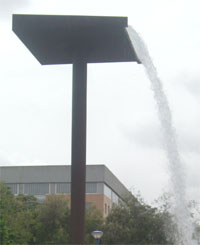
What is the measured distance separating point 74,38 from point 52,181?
2030 inches

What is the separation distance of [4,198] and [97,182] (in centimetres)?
2348

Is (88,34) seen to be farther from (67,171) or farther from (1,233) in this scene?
(67,171)

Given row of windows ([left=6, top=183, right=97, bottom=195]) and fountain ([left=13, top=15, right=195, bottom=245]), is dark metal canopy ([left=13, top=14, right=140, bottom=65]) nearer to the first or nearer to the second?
fountain ([left=13, top=15, right=195, bottom=245])

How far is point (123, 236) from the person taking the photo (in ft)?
142

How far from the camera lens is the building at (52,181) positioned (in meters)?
69.1

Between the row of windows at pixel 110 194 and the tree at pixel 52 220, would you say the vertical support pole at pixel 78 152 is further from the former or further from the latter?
the row of windows at pixel 110 194

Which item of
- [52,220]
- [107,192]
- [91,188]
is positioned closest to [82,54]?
[52,220]

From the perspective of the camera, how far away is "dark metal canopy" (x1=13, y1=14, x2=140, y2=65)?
1867 cm

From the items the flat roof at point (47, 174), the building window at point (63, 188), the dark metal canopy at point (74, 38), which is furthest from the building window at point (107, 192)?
the dark metal canopy at point (74, 38)

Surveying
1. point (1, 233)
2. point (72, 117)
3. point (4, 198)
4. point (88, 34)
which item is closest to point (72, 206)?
point (72, 117)

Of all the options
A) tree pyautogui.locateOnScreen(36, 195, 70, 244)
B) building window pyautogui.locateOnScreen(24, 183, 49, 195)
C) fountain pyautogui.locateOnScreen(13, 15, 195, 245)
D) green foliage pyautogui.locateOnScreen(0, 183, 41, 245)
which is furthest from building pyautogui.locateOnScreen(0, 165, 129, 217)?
fountain pyautogui.locateOnScreen(13, 15, 195, 245)

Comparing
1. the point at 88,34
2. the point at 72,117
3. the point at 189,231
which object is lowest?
the point at 189,231

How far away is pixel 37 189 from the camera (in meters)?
70.3

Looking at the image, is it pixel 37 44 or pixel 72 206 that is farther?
pixel 37 44
